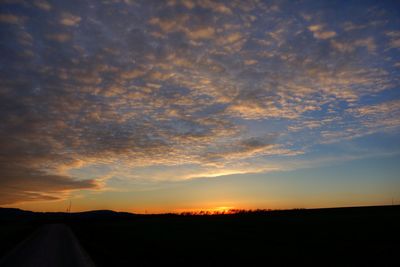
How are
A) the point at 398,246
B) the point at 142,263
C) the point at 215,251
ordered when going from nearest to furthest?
the point at 142,263, the point at 398,246, the point at 215,251

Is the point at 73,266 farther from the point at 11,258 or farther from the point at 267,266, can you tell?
the point at 267,266

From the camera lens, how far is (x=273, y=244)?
23844mm

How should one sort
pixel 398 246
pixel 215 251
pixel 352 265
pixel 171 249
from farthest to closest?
pixel 171 249 < pixel 215 251 < pixel 398 246 < pixel 352 265

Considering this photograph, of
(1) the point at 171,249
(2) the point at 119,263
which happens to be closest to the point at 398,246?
(1) the point at 171,249

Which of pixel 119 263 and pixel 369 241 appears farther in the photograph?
pixel 369 241

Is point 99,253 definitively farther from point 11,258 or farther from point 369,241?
point 369,241

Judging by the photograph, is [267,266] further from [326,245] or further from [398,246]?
[398,246]

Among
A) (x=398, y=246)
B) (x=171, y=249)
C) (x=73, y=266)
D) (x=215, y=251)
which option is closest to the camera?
(x=73, y=266)

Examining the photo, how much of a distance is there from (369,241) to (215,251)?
32.6 ft

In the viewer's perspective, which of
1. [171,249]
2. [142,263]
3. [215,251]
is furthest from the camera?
[171,249]

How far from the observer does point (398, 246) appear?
64.0ft

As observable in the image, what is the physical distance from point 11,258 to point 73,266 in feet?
20.8

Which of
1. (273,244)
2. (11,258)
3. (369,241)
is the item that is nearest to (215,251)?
(273,244)

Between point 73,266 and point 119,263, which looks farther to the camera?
point 119,263
